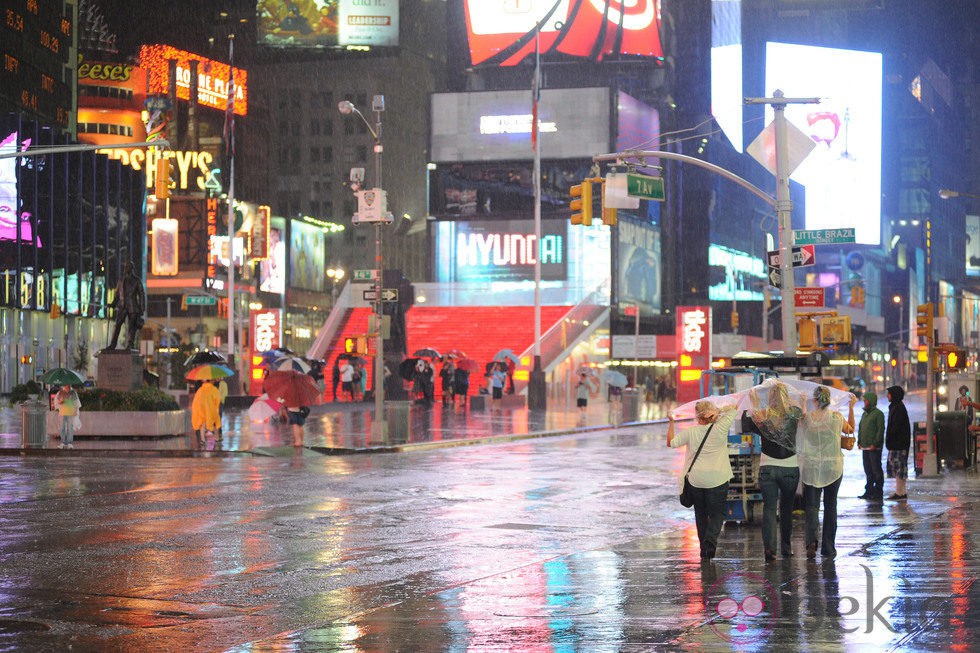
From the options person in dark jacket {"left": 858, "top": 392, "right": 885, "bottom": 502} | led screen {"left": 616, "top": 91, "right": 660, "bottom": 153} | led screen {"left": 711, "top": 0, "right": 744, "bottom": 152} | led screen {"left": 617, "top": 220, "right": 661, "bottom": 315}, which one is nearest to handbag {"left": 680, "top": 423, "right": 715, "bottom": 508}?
person in dark jacket {"left": 858, "top": 392, "right": 885, "bottom": 502}

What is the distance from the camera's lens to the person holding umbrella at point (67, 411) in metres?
29.9

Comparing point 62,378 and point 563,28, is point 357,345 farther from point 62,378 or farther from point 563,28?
point 563,28

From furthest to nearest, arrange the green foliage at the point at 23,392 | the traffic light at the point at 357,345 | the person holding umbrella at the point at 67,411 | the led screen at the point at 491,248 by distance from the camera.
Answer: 1. the led screen at the point at 491,248
2. the green foliage at the point at 23,392
3. the traffic light at the point at 357,345
4. the person holding umbrella at the point at 67,411

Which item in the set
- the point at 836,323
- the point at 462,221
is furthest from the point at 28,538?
the point at 462,221

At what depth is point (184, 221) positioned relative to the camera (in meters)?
99.5

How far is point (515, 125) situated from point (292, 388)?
216 ft

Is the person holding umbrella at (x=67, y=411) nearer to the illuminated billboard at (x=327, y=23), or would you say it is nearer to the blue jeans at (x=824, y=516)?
the blue jeans at (x=824, y=516)

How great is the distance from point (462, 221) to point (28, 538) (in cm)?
7985

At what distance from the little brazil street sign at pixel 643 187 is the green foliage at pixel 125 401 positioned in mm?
12453

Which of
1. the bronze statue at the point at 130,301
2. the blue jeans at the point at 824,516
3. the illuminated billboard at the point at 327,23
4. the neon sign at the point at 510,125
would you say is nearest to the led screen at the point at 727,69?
the illuminated billboard at the point at 327,23

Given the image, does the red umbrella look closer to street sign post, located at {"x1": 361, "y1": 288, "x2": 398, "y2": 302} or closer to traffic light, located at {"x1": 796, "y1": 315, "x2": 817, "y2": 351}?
street sign post, located at {"x1": 361, "y1": 288, "x2": 398, "y2": 302}

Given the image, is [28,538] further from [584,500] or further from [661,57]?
[661,57]

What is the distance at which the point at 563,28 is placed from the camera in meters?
97.0

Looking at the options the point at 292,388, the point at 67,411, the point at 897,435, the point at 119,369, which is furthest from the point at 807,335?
the point at 119,369
